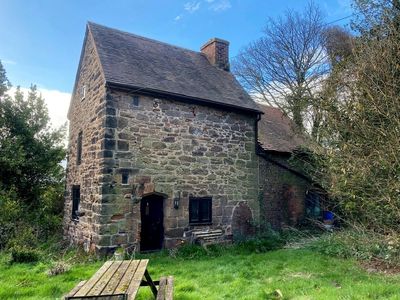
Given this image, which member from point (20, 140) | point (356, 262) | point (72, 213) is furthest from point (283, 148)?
point (20, 140)

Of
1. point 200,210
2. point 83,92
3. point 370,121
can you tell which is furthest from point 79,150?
point 370,121

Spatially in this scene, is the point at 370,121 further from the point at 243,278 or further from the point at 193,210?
the point at 193,210

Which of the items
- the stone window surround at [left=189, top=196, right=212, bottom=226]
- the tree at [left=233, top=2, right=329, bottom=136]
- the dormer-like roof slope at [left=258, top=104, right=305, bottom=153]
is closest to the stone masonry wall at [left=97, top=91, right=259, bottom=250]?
the stone window surround at [left=189, top=196, right=212, bottom=226]

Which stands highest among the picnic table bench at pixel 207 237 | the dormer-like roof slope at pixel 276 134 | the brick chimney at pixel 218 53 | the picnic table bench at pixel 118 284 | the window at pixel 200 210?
the brick chimney at pixel 218 53

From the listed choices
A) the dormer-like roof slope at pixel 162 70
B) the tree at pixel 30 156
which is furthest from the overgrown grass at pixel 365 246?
the tree at pixel 30 156

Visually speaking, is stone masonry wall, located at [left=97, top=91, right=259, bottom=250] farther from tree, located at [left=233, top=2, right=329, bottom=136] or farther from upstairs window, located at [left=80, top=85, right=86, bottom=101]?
tree, located at [left=233, top=2, right=329, bottom=136]

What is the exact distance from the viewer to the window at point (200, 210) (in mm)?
11539

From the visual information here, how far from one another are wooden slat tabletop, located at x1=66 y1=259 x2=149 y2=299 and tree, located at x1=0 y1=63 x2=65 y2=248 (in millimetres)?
9556

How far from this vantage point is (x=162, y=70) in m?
12.6

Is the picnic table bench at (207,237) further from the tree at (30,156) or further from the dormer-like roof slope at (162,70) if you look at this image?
the tree at (30,156)

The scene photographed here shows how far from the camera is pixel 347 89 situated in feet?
29.7

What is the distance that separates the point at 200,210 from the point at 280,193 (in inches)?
177

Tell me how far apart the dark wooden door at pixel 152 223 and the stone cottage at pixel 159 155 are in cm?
3

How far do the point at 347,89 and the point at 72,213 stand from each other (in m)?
10.9
